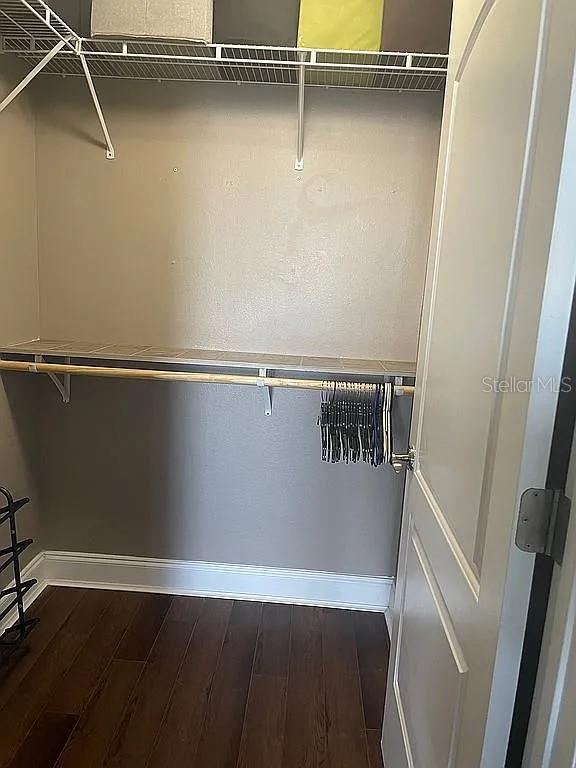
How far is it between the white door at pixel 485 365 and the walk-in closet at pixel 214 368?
136mm

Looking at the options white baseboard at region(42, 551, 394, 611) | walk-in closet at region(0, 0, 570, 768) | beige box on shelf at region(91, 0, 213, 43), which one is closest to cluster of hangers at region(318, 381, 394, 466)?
walk-in closet at region(0, 0, 570, 768)

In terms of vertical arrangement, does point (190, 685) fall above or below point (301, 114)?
below

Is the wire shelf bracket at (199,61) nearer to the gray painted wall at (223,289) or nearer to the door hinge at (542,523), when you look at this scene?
the gray painted wall at (223,289)

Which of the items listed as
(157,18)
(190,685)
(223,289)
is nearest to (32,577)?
A: (190,685)

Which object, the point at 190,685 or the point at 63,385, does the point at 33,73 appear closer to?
the point at 63,385

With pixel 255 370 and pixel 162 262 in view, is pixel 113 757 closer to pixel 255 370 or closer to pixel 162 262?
pixel 255 370

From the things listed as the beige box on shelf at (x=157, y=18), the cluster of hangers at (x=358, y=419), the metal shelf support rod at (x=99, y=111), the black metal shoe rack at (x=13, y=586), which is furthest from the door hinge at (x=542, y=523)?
the metal shelf support rod at (x=99, y=111)

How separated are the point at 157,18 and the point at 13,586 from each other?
1977mm

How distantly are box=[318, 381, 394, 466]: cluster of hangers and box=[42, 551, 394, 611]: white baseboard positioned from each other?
0.66 meters

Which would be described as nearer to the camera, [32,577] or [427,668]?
[427,668]

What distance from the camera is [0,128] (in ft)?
6.33

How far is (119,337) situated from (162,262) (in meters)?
0.33

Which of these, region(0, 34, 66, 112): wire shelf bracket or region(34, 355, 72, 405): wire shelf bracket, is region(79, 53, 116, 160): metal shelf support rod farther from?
region(34, 355, 72, 405): wire shelf bracket

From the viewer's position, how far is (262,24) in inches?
72.2
